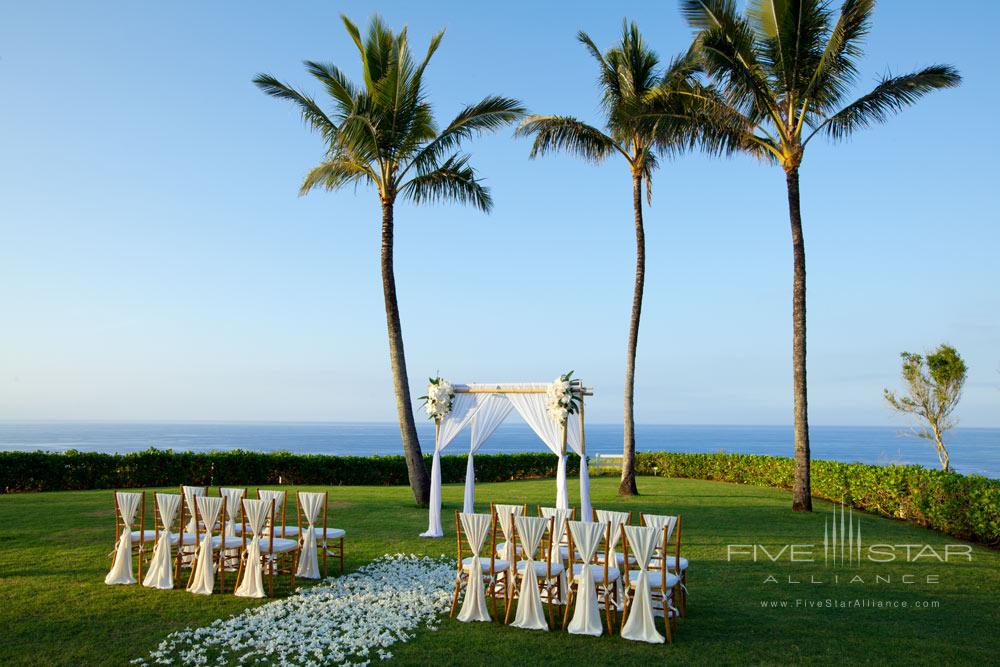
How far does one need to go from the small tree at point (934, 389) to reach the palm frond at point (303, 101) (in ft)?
61.7

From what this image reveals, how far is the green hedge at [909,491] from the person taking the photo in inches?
456

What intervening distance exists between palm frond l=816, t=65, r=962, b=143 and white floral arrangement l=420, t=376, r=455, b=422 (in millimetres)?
9090

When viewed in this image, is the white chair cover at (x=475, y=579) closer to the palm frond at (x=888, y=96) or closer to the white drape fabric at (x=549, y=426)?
the white drape fabric at (x=549, y=426)

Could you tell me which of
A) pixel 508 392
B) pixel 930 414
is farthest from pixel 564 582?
pixel 930 414

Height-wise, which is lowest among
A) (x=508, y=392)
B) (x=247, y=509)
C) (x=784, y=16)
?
(x=247, y=509)

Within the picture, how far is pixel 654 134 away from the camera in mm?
15781

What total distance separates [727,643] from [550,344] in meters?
30.7

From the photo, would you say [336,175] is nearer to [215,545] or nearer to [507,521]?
[215,545]

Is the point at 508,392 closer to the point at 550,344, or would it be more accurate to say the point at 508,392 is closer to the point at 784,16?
the point at 784,16

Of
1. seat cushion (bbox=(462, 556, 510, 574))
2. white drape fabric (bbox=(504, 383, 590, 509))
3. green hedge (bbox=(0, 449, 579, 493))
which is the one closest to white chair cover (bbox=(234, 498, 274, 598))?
seat cushion (bbox=(462, 556, 510, 574))

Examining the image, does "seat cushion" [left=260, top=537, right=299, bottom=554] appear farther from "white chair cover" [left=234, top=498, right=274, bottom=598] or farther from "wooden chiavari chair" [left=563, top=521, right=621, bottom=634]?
"wooden chiavari chair" [left=563, top=521, right=621, bottom=634]

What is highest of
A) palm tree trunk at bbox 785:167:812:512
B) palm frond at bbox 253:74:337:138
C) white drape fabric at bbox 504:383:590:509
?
palm frond at bbox 253:74:337:138

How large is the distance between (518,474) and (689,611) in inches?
745

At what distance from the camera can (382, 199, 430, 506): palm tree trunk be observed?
15.5 metres
